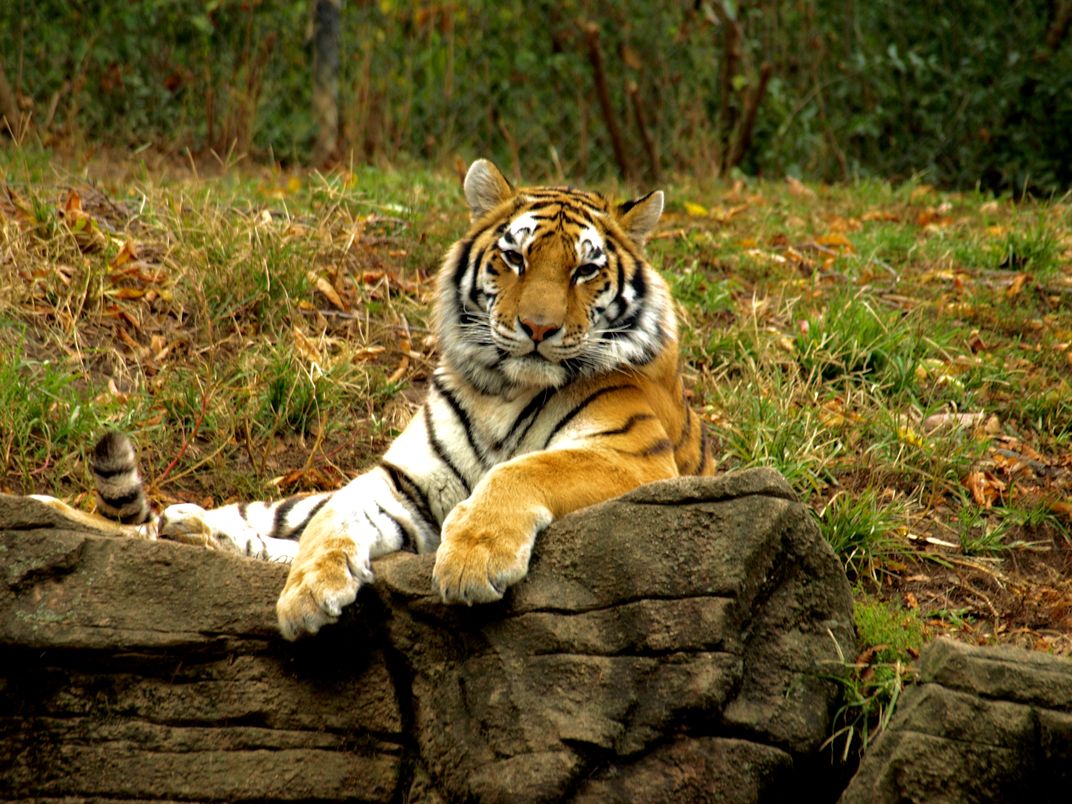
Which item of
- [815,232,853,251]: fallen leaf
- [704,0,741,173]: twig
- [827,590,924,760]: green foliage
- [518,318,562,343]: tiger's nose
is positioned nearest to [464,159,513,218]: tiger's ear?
[518,318,562,343]: tiger's nose

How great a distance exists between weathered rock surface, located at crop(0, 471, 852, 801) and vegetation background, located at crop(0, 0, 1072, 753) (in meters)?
0.38

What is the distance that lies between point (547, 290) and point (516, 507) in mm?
858

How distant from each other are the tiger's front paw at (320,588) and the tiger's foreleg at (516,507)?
0.85ft

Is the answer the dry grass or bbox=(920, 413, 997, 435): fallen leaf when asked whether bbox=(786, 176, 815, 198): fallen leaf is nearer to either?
the dry grass

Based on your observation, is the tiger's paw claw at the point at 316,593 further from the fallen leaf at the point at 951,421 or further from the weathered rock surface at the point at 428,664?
the fallen leaf at the point at 951,421

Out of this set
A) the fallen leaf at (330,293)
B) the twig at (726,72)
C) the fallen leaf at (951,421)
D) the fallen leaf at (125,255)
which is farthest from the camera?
the twig at (726,72)

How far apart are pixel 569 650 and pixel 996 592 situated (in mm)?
1831

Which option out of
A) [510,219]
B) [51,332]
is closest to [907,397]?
[510,219]

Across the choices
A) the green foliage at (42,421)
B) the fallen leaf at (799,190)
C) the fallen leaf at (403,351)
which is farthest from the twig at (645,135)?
the green foliage at (42,421)

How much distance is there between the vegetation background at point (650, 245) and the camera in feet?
15.4

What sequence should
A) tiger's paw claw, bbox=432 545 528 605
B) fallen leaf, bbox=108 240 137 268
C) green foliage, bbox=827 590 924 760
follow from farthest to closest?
fallen leaf, bbox=108 240 137 268
green foliage, bbox=827 590 924 760
tiger's paw claw, bbox=432 545 528 605

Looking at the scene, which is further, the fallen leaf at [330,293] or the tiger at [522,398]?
the fallen leaf at [330,293]

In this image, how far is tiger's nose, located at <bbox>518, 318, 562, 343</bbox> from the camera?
363 centimetres

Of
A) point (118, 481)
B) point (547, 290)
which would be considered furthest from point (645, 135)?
point (118, 481)
